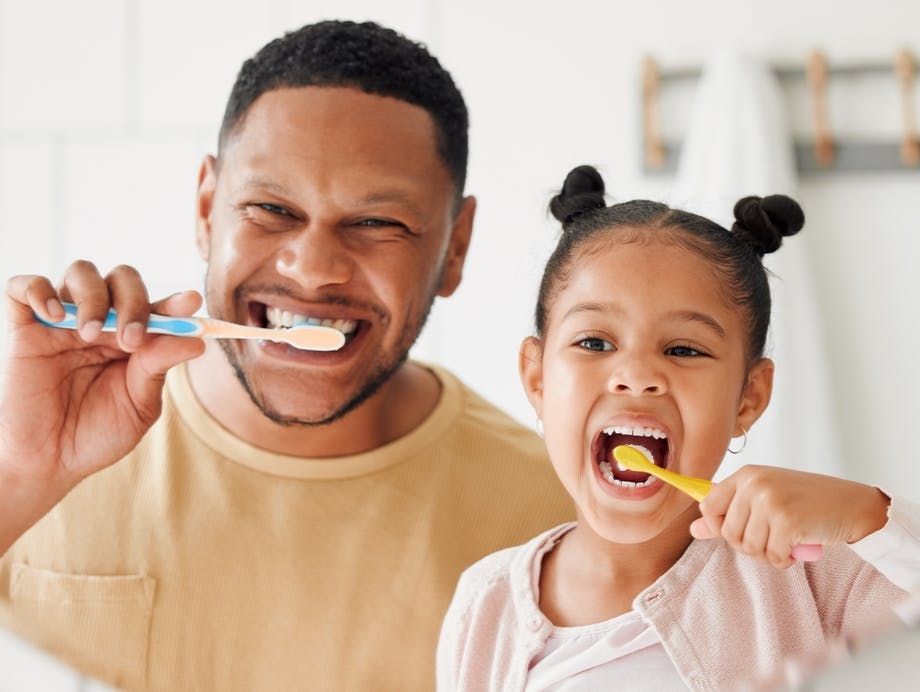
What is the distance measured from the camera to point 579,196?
2.55ft

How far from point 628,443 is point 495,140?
81 centimetres

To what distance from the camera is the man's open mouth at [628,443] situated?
2.14 ft

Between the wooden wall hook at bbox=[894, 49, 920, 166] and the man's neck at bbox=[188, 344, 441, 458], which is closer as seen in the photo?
the man's neck at bbox=[188, 344, 441, 458]

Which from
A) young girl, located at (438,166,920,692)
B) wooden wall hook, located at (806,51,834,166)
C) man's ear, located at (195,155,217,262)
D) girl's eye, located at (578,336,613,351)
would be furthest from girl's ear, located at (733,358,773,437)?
wooden wall hook, located at (806,51,834,166)

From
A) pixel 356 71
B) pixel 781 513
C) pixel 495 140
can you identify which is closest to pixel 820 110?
pixel 495 140

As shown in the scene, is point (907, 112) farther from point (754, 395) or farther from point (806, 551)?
point (806, 551)

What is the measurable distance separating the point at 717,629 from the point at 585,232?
271 millimetres

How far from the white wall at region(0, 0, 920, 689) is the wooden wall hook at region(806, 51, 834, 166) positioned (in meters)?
0.02

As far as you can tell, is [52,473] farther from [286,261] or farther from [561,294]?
[561,294]

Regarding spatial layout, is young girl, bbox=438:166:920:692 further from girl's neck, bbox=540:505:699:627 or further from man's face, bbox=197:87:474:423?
man's face, bbox=197:87:474:423

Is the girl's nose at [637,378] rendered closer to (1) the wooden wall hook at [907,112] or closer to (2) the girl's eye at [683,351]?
Result: (2) the girl's eye at [683,351]

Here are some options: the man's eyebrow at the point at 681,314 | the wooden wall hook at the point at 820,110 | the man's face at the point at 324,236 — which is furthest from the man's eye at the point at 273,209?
the wooden wall hook at the point at 820,110

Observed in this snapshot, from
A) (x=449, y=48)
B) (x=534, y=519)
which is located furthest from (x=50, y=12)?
(x=534, y=519)

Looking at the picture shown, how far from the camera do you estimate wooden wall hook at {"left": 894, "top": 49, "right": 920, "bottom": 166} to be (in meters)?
1.24
